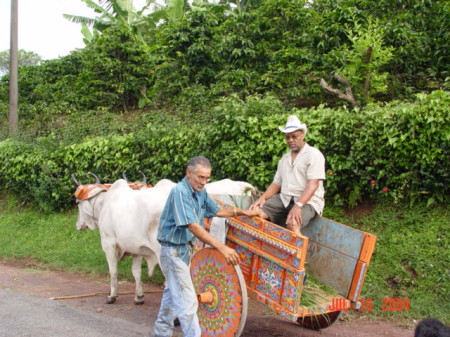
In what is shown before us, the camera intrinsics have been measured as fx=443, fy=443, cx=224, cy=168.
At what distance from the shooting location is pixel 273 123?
6.54m

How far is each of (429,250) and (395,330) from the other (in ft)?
4.10

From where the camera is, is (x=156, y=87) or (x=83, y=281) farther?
(x=156, y=87)

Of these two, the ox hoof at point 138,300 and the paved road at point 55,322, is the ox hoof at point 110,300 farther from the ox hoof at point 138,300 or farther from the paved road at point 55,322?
the paved road at point 55,322

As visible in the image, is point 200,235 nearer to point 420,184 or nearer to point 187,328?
point 187,328

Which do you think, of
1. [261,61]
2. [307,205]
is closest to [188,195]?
[307,205]

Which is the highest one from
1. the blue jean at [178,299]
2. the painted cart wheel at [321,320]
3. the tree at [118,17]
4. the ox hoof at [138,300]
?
the tree at [118,17]

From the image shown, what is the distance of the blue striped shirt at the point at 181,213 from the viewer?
11.2ft

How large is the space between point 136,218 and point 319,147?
2.63 meters

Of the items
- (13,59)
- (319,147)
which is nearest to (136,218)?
(319,147)

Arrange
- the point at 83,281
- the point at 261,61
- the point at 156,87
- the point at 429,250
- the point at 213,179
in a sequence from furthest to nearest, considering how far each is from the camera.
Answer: the point at 156,87 < the point at 261,61 < the point at 213,179 < the point at 83,281 < the point at 429,250

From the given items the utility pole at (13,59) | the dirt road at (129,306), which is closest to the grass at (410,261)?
the dirt road at (129,306)

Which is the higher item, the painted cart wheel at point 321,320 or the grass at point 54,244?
the painted cart wheel at point 321,320

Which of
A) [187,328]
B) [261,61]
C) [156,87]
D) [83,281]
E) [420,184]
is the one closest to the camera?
[187,328]

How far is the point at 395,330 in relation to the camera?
4.38 m
